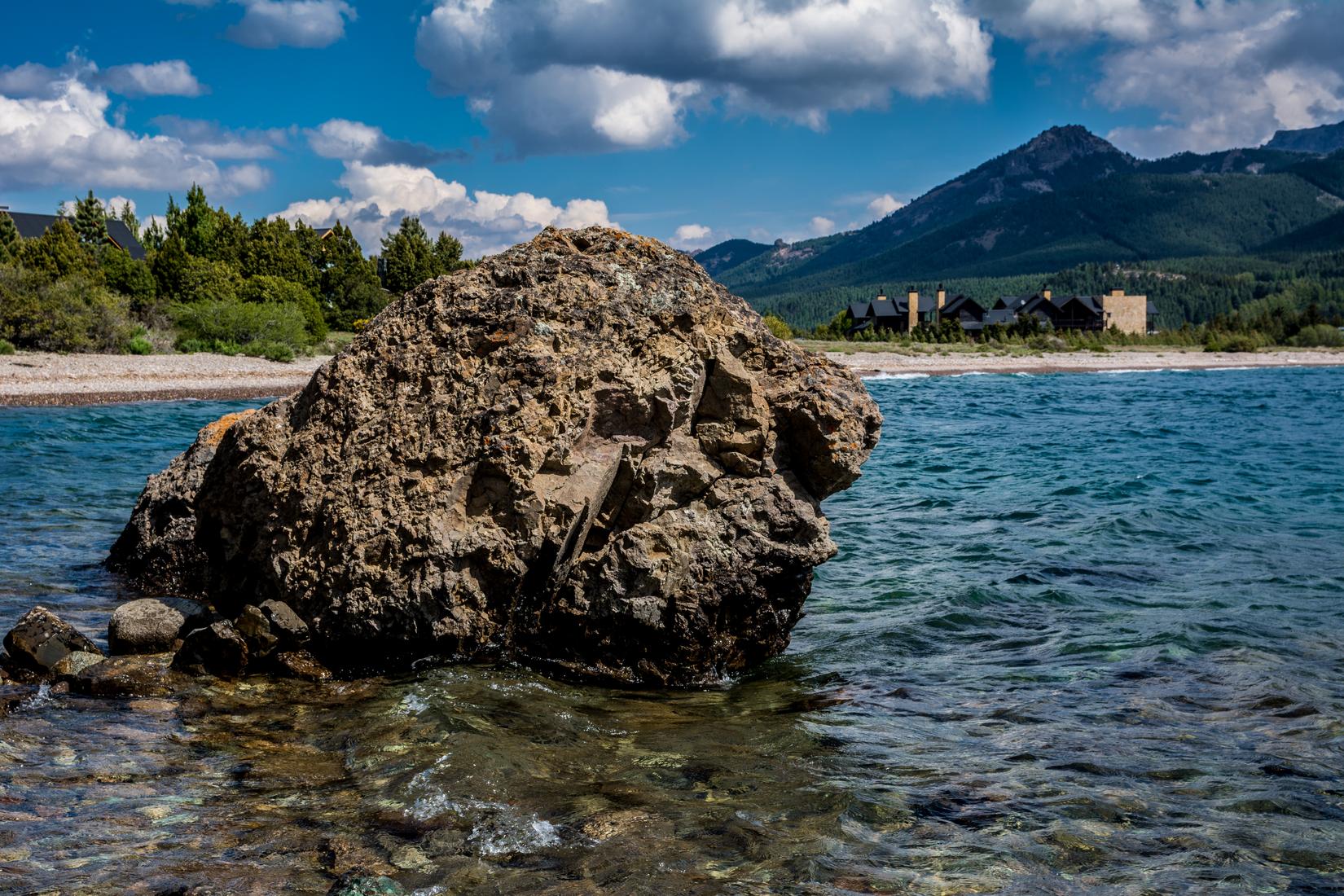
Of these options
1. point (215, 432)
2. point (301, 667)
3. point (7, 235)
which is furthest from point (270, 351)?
point (301, 667)

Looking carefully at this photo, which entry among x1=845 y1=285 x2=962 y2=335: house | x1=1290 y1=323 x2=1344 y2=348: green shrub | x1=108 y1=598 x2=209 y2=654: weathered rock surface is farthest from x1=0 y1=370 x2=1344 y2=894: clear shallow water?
x1=845 y1=285 x2=962 y2=335: house

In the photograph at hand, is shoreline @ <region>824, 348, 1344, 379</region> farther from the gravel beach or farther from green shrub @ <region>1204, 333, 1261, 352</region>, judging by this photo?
the gravel beach

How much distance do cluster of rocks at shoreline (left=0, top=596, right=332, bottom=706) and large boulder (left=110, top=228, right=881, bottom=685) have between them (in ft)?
0.54

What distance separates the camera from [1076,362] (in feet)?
238

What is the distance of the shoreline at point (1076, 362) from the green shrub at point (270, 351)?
88.3 feet

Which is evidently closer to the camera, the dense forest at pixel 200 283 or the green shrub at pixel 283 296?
the dense forest at pixel 200 283

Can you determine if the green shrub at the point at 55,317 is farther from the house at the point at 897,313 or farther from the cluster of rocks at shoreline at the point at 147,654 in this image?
the house at the point at 897,313

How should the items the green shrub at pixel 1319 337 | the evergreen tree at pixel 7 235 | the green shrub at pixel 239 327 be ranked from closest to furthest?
the green shrub at pixel 239 327 < the evergreen tree at pixel 7 235 < the green shrub at pixel 1319 337

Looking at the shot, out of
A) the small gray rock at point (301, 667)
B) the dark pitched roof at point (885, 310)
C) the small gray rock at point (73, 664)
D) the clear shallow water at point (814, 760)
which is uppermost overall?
the dark pitched roof at point (885, 310)

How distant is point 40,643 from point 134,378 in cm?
3349

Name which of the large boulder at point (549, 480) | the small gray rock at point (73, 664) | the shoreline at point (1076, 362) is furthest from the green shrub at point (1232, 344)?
the small gray rock at point (73, 664)

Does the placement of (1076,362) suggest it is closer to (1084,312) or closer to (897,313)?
(897,313)

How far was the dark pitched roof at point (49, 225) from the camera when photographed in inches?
3469

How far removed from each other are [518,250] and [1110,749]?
5266 millimetres
